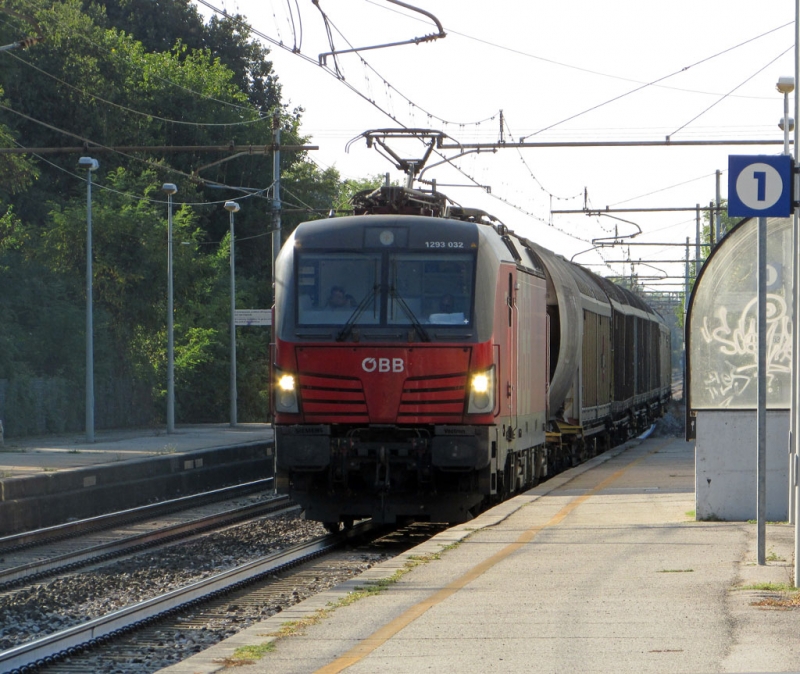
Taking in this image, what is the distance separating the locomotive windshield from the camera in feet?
44.8

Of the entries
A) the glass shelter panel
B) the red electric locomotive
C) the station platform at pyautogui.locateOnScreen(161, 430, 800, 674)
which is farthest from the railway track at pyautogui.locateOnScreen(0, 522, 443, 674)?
the glass shelter panel

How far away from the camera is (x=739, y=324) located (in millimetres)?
12477

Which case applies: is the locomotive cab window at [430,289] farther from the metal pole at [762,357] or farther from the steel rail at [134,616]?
the metal pole at [762,357]

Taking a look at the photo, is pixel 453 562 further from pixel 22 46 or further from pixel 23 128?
pixel 23 128

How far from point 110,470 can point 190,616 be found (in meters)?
12.0

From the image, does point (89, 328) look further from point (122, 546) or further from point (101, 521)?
point (122, 546)

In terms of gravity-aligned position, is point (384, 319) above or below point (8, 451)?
above

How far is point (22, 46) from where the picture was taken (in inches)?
663

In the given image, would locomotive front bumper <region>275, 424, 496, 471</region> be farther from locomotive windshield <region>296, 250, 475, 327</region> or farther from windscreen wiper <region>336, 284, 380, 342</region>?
locomotive windshield <region>296, 250, 475, 327</region>

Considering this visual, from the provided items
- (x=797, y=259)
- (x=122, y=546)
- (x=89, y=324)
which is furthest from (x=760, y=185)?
(x=89, y=324)

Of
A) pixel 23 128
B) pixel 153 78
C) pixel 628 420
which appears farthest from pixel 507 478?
pixel 153 78

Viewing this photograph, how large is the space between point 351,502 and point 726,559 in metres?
4.71

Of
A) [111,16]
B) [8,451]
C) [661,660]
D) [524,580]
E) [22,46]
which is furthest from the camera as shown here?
[111,16]

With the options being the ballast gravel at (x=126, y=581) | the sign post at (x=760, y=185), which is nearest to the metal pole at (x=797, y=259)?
the sign post at (x=760, y=185)
